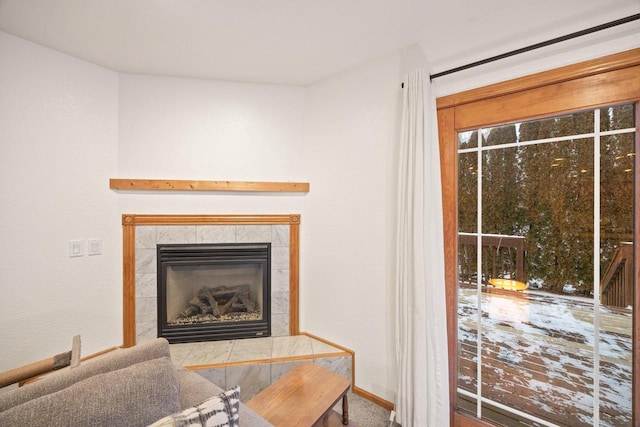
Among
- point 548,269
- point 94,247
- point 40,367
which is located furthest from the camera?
point 94,247

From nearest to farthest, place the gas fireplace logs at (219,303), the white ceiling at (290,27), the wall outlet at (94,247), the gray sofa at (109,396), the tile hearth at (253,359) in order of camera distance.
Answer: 1. the gray sofa at (109,396)
2. the white ceiling at (290,27)
3. the tile hearth at (253,359)
4. the wall outlet at (94,247)
5. the gas fireplace logs at (219,303)

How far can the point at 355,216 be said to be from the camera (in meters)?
2.36

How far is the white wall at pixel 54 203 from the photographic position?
193cm

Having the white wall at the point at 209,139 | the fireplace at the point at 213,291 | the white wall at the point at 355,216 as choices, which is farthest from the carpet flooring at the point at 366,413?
the white wall at the point at 209,139

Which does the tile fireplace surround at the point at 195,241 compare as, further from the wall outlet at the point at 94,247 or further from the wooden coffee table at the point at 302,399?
the wooden coffee table at the point at 302,399

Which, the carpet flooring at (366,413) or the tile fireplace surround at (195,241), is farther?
the tile fireplace surround at (195,241)

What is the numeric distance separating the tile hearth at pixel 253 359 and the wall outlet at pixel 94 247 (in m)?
1.00

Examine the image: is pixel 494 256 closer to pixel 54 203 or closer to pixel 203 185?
pixel 203 185

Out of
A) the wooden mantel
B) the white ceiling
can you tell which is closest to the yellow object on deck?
the white ceiling

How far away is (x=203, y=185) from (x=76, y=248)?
1044 millimetres

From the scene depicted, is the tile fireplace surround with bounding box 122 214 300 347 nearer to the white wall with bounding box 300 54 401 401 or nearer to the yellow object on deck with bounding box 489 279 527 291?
the white wall with bounding box 300 54 401 401

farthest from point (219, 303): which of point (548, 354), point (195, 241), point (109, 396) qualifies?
point (548, 354)

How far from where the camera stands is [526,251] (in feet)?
5.47

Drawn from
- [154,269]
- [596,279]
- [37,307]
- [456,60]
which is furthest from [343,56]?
[37,307]
